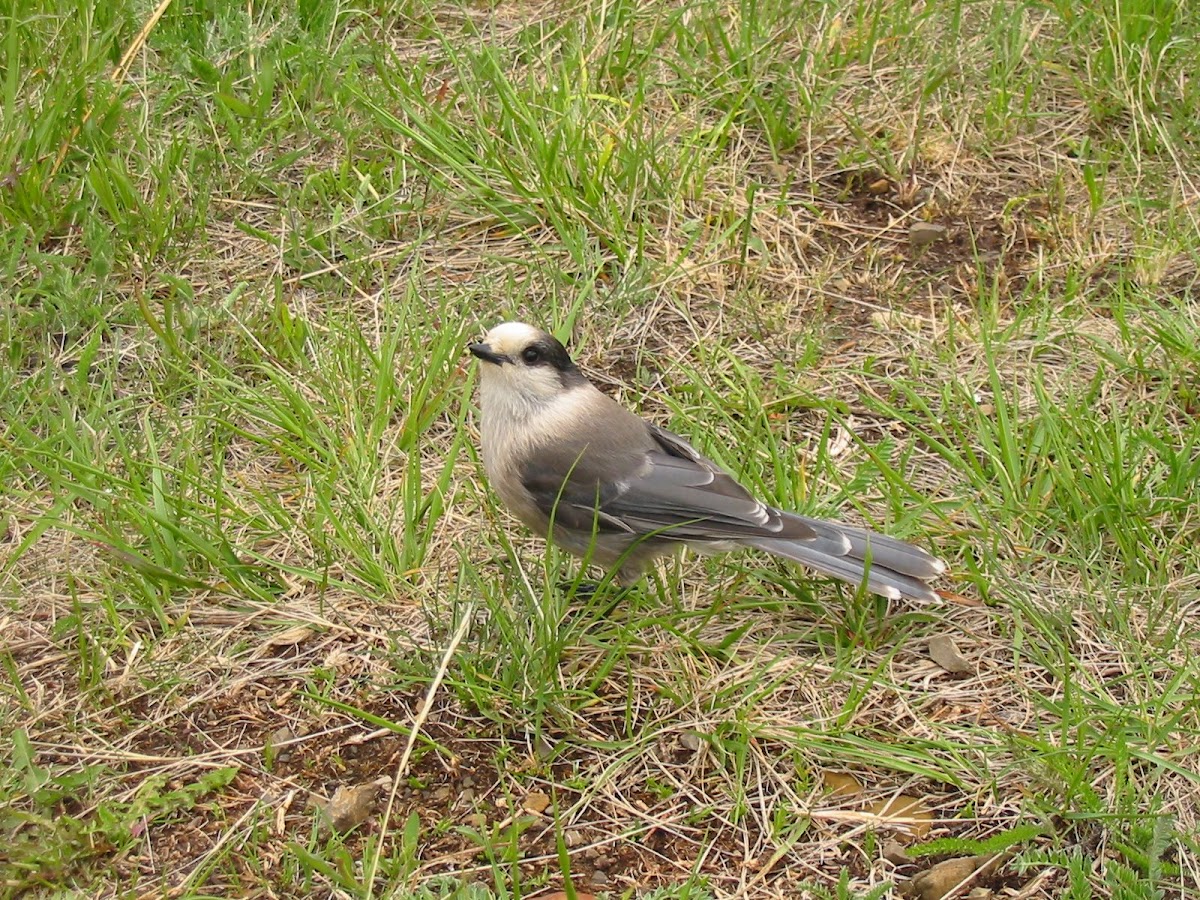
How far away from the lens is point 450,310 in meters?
5.14

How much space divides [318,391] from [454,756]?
5.19 feet

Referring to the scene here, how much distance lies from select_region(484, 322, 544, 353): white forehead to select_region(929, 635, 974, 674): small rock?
63.1 inches

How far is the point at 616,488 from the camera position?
4.23 metres

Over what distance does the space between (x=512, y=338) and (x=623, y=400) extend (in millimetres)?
737

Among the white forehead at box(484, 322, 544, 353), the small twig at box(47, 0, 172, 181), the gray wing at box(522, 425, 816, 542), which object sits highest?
the small twig at box(47, 0, 172, 181)

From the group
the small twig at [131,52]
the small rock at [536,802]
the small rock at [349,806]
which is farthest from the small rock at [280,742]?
the small twig at [131,52]

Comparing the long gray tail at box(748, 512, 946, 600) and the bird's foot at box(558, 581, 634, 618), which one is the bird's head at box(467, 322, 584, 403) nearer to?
the bird's foot at box(558, 581, 634, 618)

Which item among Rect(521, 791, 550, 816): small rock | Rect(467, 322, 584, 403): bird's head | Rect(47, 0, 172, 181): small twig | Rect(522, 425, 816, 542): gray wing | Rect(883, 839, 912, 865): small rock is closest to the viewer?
Rect(883, 839, 912, 865): small rock

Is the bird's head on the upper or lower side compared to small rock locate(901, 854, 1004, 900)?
upper

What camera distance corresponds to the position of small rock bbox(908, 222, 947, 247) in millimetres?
5555

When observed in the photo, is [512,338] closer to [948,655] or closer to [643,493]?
[643,493]

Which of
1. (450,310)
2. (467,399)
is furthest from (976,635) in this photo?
(450,310)

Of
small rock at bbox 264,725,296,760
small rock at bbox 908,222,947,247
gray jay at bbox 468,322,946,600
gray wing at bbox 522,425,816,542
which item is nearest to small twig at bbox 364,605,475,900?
small rock at bbox 264,725,296,760

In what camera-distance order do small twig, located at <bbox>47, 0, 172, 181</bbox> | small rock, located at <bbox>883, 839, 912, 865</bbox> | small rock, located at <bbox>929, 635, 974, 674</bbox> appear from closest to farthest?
small rock, located at <bbox>883, 839, 912, 865</bbox>
small rock, located at <bbox>929, 635, 974, 674</bbox>
small twig, located at <bbox>47, 0, 172, 181</bbox>
